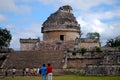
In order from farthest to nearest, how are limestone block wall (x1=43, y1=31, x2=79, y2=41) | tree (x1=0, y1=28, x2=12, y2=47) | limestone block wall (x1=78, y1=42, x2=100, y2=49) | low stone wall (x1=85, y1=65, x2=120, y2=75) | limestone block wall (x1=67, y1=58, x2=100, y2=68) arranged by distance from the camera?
1. tree (x1=0, y1=28, x2=12, y2=47)
2. limestone block wall (x1=43, y1=31, x2=79, y2=41)
3. limestone block wall (x1=78, y1=42, x2=100, y2=49)
4. limestone block wall (x1=67, y1=58, x2=100, y2=68)
5. low stone wall (x1=85, y1=65, x2=120, y2=75)

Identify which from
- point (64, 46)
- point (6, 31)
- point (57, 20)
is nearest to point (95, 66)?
point (64, 46)

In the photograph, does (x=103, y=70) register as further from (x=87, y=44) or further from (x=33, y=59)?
(x=87, y=44)

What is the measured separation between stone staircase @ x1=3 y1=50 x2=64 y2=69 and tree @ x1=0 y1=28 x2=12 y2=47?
25.5ft

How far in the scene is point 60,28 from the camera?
1928 inches

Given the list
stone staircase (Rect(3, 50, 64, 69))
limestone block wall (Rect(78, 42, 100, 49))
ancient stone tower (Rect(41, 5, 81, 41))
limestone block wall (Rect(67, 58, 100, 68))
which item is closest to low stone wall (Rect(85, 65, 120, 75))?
stone staircase (Rect(3, 50, 64, 69))

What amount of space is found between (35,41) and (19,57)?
6.73 m

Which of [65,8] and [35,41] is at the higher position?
[65,8]

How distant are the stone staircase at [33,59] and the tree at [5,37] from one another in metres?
7.78

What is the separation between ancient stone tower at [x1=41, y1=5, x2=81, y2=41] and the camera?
161 feet

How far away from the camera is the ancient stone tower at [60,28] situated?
49000 millimetres

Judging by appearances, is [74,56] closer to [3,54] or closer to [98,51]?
[98,51]

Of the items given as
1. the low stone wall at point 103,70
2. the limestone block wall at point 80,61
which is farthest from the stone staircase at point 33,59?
Result: the low stone wall at point 103,70

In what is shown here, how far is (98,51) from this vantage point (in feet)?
139

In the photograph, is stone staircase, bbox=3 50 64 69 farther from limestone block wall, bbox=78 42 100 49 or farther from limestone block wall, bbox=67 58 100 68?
limestone block wall, bbox=78 42 100 49
